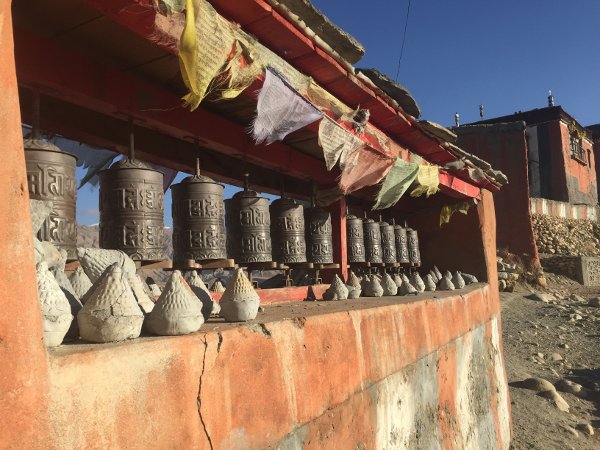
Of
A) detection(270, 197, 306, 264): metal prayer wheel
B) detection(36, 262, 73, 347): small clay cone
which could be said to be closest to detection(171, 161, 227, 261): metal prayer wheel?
detection(270, 197, 306, 264): metal prayer wheel

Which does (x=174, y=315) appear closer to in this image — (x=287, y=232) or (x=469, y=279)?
(x=287, y=232)

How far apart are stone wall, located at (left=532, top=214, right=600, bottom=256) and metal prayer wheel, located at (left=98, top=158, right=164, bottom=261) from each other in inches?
723

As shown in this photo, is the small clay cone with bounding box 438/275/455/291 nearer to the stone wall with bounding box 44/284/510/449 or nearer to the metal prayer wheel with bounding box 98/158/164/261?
the stone wall with bounding box 44/284/510/449

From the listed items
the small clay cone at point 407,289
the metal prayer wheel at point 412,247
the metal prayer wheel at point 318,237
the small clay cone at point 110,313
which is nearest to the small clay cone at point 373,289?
the small clay cone at point 407,289

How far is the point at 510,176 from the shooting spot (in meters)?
17.8

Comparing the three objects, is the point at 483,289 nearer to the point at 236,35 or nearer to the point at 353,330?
the point at 353,330

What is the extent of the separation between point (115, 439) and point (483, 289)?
556 centimetres

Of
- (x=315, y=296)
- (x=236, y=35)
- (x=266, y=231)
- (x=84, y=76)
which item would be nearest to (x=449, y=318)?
(x=315, y=296)

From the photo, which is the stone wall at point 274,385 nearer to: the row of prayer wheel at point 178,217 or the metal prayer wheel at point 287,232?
the row of prayer wheel at point 178,217

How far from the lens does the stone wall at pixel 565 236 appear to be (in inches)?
731

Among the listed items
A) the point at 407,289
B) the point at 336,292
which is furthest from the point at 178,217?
the point at 407,289

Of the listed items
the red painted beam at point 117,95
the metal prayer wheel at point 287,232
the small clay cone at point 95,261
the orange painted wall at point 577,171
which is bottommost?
the small clay cone at point 95,261

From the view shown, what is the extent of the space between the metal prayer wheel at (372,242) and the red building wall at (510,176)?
12.3 m

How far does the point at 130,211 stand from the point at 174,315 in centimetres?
116
